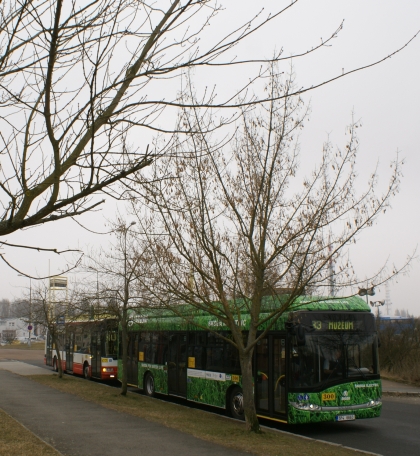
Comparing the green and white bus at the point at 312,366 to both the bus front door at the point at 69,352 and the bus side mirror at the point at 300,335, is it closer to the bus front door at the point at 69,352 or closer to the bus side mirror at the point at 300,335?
the bus side mirror at the point at 300,335

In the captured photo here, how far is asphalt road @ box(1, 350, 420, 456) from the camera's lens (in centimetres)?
1129

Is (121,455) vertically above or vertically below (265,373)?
below

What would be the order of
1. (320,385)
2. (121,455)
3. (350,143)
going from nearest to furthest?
(121,455) < (350,143) < (320,385)

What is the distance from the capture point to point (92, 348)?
2672cm

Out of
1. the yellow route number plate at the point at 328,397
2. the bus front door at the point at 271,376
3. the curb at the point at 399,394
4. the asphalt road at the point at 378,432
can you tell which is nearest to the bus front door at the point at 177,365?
the bus front door at the point at 271,376

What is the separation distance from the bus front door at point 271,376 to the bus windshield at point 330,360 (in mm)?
401

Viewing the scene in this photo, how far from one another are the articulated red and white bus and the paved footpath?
26.0ft

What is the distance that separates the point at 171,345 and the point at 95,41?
14331 mm

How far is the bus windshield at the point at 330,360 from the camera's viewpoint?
12641 millimetres

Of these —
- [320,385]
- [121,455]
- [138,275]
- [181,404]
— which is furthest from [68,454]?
[181,404]

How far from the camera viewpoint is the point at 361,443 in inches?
463

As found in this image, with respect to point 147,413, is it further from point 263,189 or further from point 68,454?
point 263,189

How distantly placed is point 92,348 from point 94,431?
1577 cm

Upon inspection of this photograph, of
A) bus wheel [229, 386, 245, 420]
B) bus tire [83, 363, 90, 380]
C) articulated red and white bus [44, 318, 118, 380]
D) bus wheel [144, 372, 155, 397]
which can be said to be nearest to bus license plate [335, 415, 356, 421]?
bus wheel [229, 386, 245, 420]
